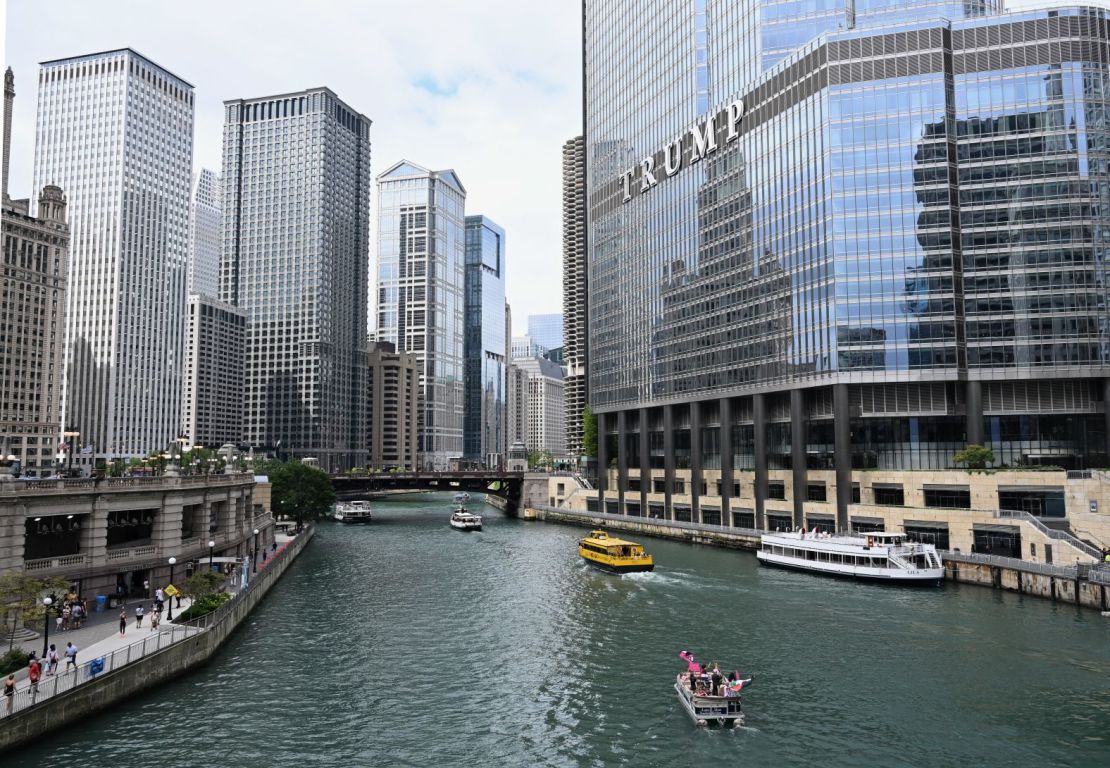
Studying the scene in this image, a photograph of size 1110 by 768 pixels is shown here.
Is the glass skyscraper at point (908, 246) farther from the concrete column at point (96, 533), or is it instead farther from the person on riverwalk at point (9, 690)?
the person on riverwalk at point (9, 690)

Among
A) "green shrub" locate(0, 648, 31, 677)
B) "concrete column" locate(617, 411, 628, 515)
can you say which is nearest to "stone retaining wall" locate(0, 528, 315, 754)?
"green shrub" locate(0, 648, 31, 677)

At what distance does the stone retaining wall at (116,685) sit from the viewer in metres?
36.0

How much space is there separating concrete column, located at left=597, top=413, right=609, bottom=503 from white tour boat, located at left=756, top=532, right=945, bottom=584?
7354 centimetres

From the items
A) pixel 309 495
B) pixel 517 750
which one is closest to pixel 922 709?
pixel 517 750

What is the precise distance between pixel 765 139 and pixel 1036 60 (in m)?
35.9

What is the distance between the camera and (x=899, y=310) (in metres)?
106

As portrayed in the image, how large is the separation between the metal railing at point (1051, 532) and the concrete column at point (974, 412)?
15.5 m

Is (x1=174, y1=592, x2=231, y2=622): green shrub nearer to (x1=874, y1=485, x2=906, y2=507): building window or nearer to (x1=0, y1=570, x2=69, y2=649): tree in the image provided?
(x1=0, y1=570, x2=69, y2=649): tree

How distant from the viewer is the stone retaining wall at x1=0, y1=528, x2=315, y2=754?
35969 mm

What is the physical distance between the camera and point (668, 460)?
476ft

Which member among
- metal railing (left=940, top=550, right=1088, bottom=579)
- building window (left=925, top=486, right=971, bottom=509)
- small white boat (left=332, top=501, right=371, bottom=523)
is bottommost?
small white boat (left=332, top=501, right=371, bottom=523)

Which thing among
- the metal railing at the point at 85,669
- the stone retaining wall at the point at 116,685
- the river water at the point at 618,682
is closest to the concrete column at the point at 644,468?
the river water at the point at 618,682

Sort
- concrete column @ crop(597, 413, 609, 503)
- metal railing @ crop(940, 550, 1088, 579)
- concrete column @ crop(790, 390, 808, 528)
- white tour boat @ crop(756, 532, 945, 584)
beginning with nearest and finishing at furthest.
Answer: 1. metal railing @ crop(940, 550, 1088, 579)
2. white tour boat @ crop(756, 532, 945, 584)
3. concrete column @ crop(790, 390, 808, 528)
4. concrete column @ crop(597, 413, 609, 503)

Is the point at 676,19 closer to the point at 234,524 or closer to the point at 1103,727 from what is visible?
the point at 234,524
